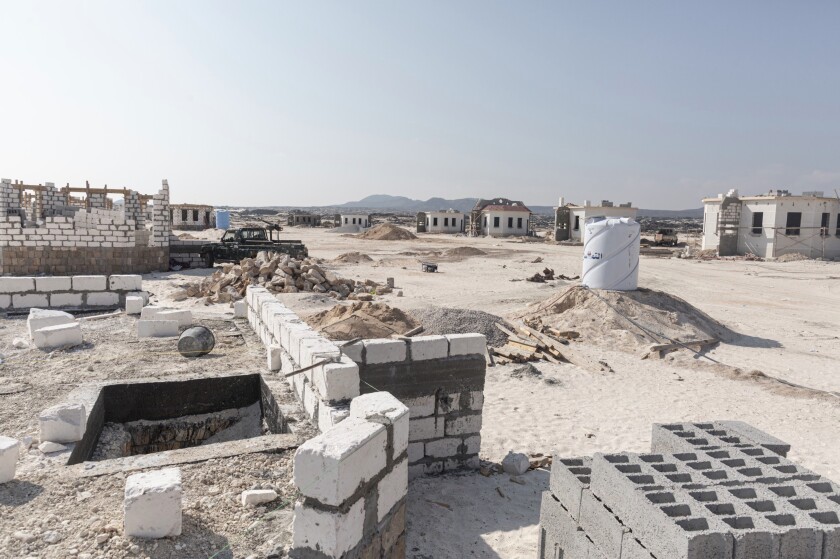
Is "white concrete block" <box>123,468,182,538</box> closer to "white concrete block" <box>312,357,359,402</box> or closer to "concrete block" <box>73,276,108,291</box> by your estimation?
"white concrete block" <box>312,357,359,402</box>

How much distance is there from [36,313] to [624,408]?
9468 millimetres

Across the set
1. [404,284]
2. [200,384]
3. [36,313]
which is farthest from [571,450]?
[404,284]

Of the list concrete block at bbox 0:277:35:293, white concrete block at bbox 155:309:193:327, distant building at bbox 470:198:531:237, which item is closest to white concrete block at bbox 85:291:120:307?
concrete block at bbox 0:277:35:293

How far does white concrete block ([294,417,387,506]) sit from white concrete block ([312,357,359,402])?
1.30 metres

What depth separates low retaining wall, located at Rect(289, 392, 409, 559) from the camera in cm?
329

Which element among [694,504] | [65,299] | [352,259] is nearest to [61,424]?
[694,504]

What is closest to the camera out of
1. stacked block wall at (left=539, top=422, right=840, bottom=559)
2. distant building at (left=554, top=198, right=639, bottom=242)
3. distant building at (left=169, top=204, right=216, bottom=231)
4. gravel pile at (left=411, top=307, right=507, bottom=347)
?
stacked block wall at (left=539, top=422, right=840, bottom=559)

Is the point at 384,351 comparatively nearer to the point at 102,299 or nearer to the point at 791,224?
the point at 102,299

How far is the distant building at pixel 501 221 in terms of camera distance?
55.2 metres

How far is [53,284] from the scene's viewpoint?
11.6 meters

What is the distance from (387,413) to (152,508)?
1.61 m

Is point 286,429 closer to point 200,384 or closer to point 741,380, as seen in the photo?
point 200,384

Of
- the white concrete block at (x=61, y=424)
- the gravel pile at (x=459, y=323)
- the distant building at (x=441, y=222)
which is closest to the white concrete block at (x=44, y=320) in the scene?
the white concrete block at (x=61, y=424)

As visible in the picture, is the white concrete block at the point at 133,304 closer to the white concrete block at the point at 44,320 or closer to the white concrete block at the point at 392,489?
the white concrete block at the point at 44,320
